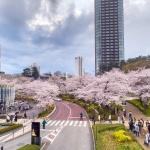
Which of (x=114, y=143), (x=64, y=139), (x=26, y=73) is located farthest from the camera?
(x=26, y=73)

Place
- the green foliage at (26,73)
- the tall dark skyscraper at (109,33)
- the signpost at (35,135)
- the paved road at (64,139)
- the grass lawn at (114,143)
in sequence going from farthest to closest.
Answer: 1. the green foliage at (26,73)
2. the tall dark skyscraper at (109,33)
3. the paved road at (64,139)
4. the signpost at (35,135)
5. the grass lawn at (114,143)

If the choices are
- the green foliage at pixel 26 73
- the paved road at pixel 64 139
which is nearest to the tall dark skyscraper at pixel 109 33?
the green foliage at pixel 26 73

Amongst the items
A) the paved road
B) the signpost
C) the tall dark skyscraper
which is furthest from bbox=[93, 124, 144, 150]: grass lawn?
the tall dark skyscraper

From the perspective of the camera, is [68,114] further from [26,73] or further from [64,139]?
[26,73]

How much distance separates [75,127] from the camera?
103 ft

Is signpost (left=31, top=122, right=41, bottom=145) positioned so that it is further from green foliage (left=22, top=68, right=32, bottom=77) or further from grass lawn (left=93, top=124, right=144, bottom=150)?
green foliage (left=22, top=68, right=32, bottom=77)

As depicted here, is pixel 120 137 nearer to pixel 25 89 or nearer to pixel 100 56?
pixel 25 89

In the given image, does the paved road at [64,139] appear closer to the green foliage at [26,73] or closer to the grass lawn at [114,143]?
the grass lawn at [114,143]

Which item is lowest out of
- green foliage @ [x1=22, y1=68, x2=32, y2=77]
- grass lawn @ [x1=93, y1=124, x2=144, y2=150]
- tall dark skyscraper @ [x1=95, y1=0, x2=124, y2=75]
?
grass lawn @ [x1=93, y1=124, x2=144, y2=150]

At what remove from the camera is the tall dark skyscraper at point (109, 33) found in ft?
436

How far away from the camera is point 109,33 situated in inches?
5305

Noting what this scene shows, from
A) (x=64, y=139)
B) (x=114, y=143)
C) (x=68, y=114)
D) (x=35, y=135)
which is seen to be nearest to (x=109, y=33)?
(x=68, y=114)

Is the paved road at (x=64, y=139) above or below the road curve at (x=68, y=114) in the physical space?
below

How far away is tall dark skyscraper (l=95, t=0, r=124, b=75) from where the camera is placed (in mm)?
Answer: 132875
